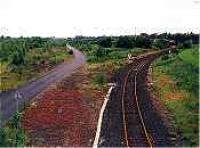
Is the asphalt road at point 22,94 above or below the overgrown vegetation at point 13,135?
below

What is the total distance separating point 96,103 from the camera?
37750 millimetres

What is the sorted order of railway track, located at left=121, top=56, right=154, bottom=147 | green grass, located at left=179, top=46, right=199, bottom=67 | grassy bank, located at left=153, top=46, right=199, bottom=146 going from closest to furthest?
railway track, located at left=121, top=56, right=154, bottom=147 < grassy bank, located at left=153, top=46, right=199, bottom=146 < green grass, located at left=179, top=46, right=199, bottom=67

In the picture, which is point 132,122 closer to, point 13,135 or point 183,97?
point 13,135

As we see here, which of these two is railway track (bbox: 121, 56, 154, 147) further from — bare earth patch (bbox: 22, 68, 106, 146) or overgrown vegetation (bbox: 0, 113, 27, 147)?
overgrown vegetation (bbox: 0, 113, 27, 147)

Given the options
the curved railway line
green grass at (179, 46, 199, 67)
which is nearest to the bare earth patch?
the curved railway line

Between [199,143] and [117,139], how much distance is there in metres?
3.98

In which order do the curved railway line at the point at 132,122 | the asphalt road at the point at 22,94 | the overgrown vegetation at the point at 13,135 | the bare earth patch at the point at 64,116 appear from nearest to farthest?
the overgrown vegetation at the point at 13,135
the curved railway line at the point at 132,122
the bare earth patch at the point at 64,116
the asphalt road at the point at 22,94

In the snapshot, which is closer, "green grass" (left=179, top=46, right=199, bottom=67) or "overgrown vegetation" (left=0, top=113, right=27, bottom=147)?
"overgrown vegetation" (left=0, top=113, right=27, bottom=147)

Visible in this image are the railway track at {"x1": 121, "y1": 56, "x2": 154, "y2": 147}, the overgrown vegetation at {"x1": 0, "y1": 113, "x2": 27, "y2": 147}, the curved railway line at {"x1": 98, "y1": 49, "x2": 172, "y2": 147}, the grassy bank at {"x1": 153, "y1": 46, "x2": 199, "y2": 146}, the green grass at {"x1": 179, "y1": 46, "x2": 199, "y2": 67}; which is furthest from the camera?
the green grass at {"x1": 179, "y1": 46, "x2": 199, "y2": 67}

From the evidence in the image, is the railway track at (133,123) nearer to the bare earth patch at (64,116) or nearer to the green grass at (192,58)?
the bare earth patch at (64,116)

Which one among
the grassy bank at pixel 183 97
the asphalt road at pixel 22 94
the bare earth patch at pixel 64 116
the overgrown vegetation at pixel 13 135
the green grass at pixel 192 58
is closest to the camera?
the overgrown vegetation at pixel 13 135

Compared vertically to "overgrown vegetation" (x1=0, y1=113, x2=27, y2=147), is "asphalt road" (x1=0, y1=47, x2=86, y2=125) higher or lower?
lower

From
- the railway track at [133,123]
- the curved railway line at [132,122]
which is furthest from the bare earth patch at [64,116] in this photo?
the railway track at [133,123]

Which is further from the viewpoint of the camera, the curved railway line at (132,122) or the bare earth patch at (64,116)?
the bare earth patch at (64,116)
